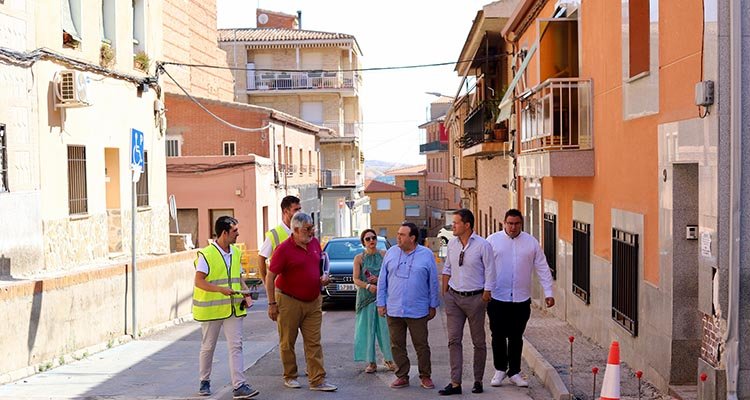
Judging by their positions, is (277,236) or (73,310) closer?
(277,236)

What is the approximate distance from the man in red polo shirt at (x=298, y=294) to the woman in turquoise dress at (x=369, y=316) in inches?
41.3

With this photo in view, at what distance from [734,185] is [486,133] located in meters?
17.6

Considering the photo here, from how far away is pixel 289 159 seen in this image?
128 ft

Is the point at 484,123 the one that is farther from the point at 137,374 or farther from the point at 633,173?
the point at 137,374

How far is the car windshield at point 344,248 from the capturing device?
20219 mm

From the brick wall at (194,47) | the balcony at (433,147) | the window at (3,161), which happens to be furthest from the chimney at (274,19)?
the window at (3,161)

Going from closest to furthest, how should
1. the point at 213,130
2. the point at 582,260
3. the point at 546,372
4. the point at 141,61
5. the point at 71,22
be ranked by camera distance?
the point at 546,372
the point at 582,260
the point at 71,22
the point at 141,61
the point at 213,130

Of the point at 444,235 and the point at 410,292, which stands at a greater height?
the point at 410,292

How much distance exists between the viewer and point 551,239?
55.1 ft

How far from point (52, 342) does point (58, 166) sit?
4429mm

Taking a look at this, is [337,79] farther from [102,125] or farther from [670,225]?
[670,225]

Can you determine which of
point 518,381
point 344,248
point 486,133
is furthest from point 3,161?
point 486,133

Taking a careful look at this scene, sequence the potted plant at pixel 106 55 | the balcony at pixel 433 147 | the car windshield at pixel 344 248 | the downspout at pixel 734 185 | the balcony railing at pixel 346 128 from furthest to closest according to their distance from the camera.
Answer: the balcony at pixel 433 147
the balcony railing at pixel 346 128
the car windshield at pixel 344 248
the potted plant at pixel 106 55
the downspout at pixel 734 185

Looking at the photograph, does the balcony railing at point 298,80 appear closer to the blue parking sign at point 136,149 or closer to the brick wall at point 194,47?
the brick wall at point 194,47
